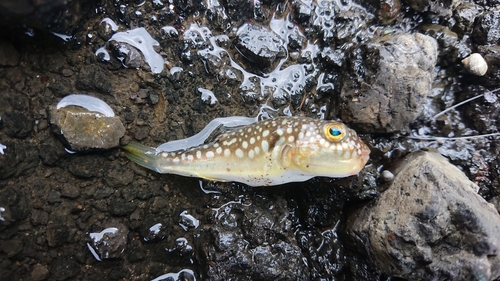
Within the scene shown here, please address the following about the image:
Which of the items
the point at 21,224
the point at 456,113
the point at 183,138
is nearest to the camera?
the point at 21,224

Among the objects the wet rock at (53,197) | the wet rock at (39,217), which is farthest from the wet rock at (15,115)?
the wet rock at (39,217)

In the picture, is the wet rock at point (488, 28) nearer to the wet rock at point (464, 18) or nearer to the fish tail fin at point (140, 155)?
the wet rock at point (464, 18)

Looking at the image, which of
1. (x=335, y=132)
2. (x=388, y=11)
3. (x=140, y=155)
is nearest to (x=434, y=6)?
(x=388, y=11)

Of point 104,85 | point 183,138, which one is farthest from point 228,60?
point 104,85

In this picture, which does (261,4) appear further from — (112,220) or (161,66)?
(112,220)

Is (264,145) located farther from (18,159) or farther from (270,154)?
(18,159)

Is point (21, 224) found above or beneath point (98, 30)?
beneath
